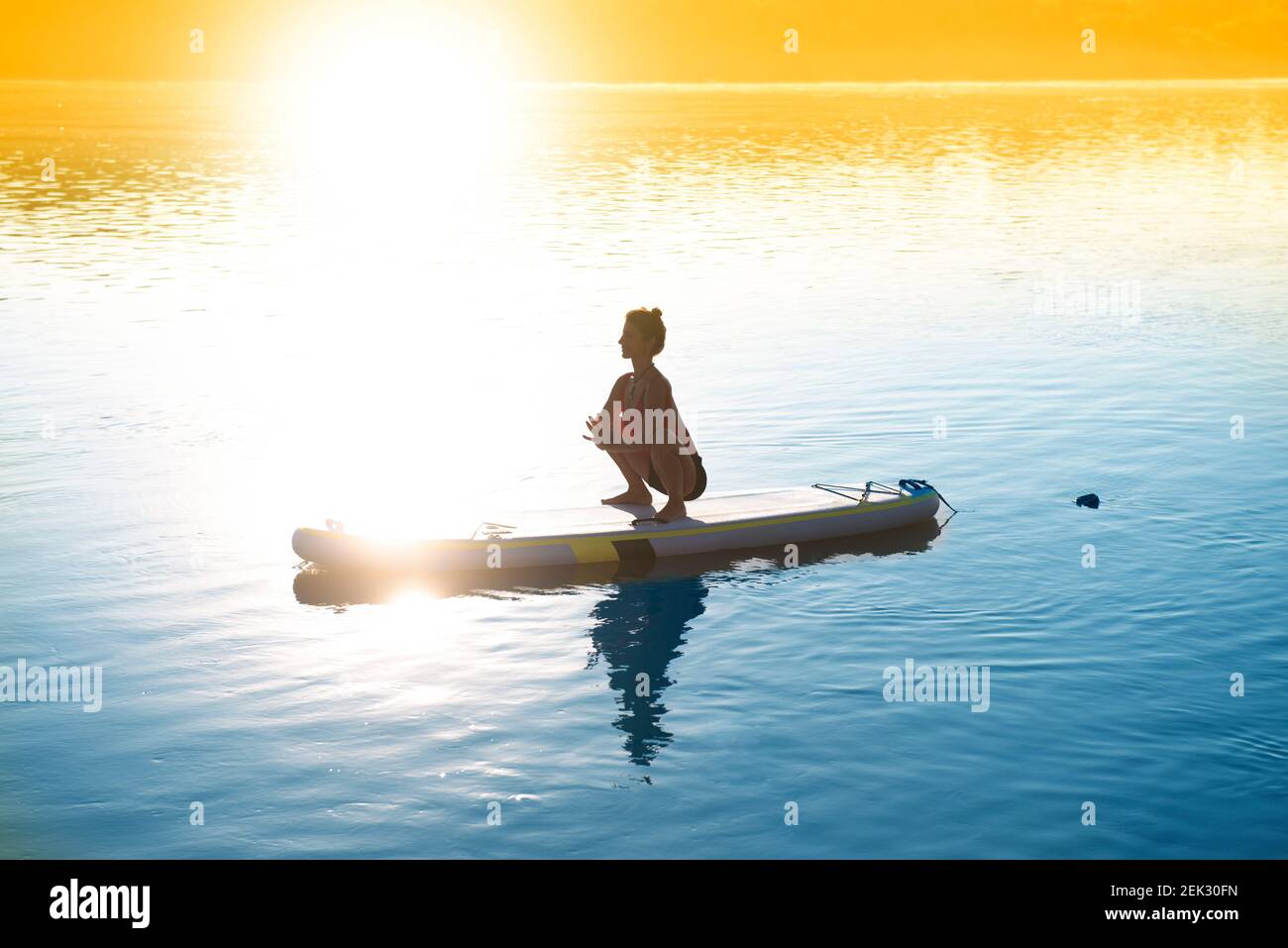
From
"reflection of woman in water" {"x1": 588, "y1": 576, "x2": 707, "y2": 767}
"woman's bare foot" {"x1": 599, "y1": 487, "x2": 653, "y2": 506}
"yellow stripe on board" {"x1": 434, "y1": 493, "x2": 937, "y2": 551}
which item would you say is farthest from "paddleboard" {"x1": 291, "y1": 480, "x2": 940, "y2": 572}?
"reflection of woman in water" {"x1": 588, "y1": 576, "x2": 707, "y2": 767}

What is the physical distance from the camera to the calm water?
8.09 meters

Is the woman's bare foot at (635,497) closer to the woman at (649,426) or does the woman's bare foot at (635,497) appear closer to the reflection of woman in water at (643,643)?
the woman at (649,426)

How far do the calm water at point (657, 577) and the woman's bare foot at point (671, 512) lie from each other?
46 cm

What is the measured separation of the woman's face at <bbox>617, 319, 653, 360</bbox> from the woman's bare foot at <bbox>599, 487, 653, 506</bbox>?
1.22 m

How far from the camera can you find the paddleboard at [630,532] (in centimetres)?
1125

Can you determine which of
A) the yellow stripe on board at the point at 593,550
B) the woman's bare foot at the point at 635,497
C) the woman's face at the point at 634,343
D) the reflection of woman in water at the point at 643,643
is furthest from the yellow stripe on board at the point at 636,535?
the woman's face at the point at 634,343

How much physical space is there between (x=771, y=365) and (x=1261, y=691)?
10.9 metres

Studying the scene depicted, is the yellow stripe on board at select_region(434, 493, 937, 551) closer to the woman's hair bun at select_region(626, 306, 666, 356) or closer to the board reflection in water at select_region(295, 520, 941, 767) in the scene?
the board reflection in water at select_region(295, 520, 941, 767)

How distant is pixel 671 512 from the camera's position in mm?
11703

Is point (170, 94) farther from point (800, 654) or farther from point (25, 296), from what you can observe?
point (800, 654)

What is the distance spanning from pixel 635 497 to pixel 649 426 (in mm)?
800

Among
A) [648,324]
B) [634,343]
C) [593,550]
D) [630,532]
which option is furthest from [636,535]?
[648,324]

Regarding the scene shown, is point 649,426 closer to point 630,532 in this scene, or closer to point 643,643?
point 630,532
